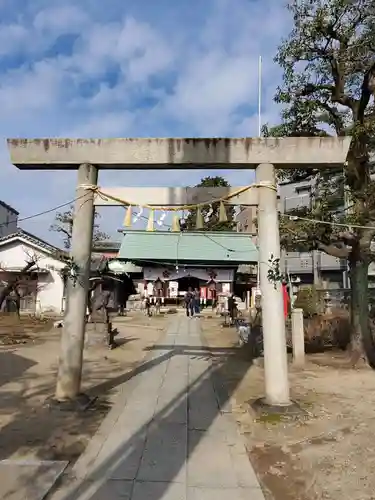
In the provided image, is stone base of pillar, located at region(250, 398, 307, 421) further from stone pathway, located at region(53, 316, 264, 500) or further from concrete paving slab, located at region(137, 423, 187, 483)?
concrete paving slab, located at region(137, 423, 187, 483)

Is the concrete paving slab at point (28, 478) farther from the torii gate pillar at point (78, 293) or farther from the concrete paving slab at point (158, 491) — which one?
the torii gate pillar at point (78, 293)

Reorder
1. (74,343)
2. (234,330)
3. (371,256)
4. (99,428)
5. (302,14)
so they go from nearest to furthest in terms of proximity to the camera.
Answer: (99,428)
(74,343)
(302,14)
(371,256)
(234,330)

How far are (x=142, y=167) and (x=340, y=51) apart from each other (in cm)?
609

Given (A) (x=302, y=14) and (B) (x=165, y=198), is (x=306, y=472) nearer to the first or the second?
(B) (x=165, y=198)

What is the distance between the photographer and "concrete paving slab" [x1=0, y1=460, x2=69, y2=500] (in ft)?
14.0

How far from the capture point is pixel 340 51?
10758 mm

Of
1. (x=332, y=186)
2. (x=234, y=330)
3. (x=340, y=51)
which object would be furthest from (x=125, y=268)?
Answer: (x=340, y=51)

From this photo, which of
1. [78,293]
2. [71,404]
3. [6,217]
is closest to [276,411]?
[71,404]

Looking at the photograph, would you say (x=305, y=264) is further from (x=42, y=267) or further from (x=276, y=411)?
(x=276, y=411)

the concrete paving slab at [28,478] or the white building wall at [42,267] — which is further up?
the white building wall at [42,267]

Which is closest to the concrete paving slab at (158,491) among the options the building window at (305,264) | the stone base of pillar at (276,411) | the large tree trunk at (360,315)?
the stone base of pillar at (276,411)

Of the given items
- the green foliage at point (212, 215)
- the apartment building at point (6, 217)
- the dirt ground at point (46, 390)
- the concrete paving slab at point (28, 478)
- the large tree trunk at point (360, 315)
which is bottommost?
the concrete paving slab at point (28, 478)

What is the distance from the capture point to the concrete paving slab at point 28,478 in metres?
4.26

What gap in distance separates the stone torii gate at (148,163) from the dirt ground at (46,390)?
0.65 meters
